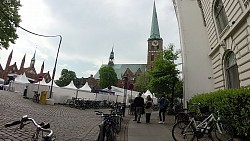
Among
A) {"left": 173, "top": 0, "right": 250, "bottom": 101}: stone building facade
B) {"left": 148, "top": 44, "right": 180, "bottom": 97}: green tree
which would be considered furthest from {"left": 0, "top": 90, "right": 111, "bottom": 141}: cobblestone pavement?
{"left": 148, "top": 44, "right": 180, "bottom": 97}: green tree

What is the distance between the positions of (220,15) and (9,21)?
18.5m

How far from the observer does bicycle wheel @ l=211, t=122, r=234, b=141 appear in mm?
7654

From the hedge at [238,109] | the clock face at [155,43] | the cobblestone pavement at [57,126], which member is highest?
the clock face at [155,43]

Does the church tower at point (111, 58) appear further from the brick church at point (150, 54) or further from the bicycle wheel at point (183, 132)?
the bicycle wheel at point (183, 132)

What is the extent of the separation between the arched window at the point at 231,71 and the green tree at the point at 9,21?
18.3 m

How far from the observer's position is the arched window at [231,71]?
41.2 ft

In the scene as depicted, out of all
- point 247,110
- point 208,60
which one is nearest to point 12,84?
point 208,60

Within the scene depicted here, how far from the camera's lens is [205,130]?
7.67 meters

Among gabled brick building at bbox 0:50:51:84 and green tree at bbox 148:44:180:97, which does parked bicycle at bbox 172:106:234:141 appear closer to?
green tree at bbox 148:44:180:97

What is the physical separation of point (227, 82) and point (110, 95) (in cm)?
2073

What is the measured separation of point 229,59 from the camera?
1359 cm

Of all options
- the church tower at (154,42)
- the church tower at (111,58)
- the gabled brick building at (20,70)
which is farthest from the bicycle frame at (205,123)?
the church tower at (111,58)

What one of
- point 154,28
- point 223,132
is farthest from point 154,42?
point 223,132

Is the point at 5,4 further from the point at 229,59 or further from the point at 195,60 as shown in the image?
the point at 229,59
